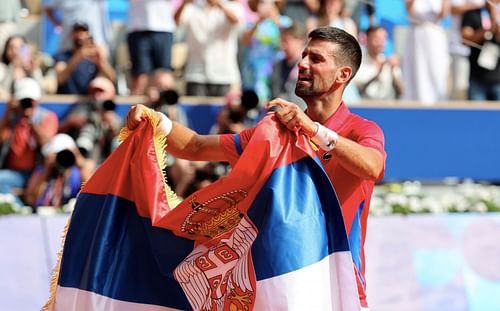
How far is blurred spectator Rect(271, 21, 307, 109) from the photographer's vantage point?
1096 centimetres

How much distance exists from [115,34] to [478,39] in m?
3.83

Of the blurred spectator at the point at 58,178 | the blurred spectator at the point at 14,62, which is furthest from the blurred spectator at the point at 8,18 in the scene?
the blurred spectator at the point at 58,178

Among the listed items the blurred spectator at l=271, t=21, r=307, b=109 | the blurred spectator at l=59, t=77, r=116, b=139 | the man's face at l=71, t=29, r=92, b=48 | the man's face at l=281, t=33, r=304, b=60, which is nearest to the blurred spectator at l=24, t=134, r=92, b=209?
the blurred spectator at l=59, t=77, r=116, b=139

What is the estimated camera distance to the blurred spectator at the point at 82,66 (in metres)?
10.9

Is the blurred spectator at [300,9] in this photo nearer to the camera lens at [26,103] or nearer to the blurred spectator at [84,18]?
the blurred spectator at [84,18]

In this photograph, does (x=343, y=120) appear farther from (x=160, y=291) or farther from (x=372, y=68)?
(x=372, y=68)

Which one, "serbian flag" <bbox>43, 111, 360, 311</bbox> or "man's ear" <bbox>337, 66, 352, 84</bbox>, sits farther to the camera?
"man's ear" <bbox>337, 66, 352, 84</bbox>

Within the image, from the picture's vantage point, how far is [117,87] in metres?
A: 11.3

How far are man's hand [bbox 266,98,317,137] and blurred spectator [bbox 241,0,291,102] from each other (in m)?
6.41

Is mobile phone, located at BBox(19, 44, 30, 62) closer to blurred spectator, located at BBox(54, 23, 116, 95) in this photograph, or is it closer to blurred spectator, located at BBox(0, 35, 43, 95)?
blurred spectator, located at BBox(0, 35, 43, 95)

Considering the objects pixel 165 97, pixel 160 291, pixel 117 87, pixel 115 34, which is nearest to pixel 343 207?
pixel 160 291

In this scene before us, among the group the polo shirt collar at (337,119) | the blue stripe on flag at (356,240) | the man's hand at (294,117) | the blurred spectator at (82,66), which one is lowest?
the blue stripe on flag at (356,240)

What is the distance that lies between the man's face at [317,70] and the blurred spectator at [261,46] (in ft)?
19.7

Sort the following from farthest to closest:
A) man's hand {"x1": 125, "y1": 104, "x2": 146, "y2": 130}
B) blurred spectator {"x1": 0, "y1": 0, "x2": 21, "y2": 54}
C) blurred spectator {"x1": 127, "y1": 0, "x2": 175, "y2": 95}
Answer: blurred spectator {"x1": 0, "y1": 0, "x2": 21, "y2": 54} → blurred spectator {"x1": 127, "y1": 0, "x2": 175, "y2": 95} → man's hand {"x1": 125, "y1": 104, "x2": 146, "y2": 130}
